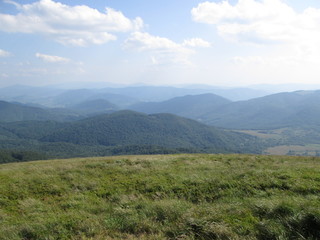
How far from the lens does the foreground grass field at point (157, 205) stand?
6395 mm

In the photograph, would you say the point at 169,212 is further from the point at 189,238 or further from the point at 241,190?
the point at 241,190

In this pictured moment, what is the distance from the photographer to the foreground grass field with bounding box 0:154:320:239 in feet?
21.0

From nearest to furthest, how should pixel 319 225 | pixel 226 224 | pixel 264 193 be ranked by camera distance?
pixel 319 225, pixel 226 224, pixel 264 193

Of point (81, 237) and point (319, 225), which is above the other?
point (319, 225)

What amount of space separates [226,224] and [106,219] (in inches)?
164

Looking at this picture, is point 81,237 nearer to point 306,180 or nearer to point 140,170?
point 140,170

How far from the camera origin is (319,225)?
19.6 feet

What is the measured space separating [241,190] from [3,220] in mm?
10356

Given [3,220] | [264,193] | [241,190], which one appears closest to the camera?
[3,220]

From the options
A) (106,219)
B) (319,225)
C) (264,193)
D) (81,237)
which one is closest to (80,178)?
(106,219)

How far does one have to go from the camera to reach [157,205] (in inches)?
337

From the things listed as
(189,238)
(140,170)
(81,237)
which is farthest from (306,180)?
(81,237)

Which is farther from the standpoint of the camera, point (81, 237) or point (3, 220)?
point (3, 220)

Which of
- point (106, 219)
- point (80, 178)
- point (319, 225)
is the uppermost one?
point (319, 225)
